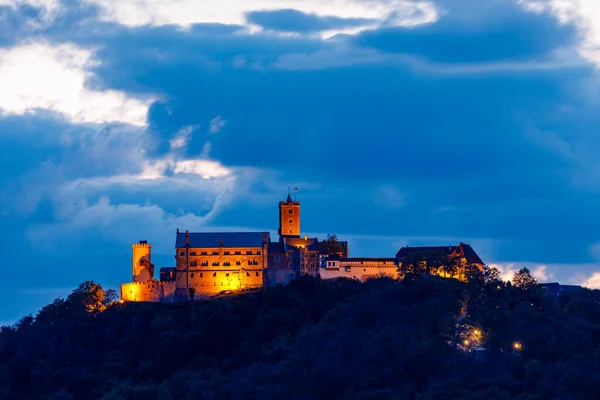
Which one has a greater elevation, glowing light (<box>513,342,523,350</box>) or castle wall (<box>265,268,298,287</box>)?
castle wall (<box>265,268,298,287</box>)

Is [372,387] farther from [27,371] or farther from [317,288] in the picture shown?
[27,371]

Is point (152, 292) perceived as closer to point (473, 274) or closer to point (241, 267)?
point (241, 267)

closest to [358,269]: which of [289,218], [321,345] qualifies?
[289,218]

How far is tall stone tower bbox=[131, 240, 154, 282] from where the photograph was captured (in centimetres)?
16188

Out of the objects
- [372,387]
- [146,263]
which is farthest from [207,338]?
[372,387]

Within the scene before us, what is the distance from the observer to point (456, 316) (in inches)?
5595

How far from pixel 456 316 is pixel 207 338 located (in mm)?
25593

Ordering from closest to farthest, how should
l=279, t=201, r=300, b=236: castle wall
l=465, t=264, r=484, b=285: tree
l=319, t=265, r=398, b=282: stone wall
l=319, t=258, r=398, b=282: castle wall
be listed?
l=465, t=264, r=484, b=285: tree → l=319, t=265, r=398, b=282: stone wall → l=319, t=258, r=398, b=282: castle wall → l=279, t=201, r=300, b=236: castle wall

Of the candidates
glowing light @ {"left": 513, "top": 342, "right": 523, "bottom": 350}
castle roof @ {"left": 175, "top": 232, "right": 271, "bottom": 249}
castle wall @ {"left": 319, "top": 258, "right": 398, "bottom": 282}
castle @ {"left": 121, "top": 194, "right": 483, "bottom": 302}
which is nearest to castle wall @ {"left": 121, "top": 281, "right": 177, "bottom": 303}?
castle @ {"left": 121, "top": 194, "right": 483, "bottom": 302}

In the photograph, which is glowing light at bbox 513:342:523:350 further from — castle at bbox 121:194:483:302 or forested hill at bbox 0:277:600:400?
castle at bbox 121:194:483:302

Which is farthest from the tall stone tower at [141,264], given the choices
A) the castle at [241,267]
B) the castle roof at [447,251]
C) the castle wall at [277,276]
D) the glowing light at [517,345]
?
the glowing light at [517,345]

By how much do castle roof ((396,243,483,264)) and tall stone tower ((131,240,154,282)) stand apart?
2795 cm

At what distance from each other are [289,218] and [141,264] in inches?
703

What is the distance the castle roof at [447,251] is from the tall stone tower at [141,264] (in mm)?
27950
